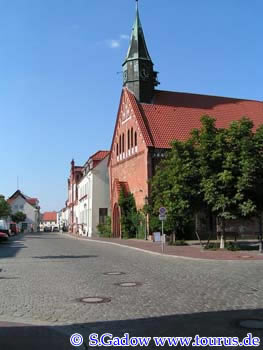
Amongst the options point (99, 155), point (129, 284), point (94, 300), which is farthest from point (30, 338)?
point (99, 155)

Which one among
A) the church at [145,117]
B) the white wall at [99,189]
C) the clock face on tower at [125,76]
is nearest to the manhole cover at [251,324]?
the church at [145,117]

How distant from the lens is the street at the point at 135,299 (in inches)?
328

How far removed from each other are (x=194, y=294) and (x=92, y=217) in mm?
52644

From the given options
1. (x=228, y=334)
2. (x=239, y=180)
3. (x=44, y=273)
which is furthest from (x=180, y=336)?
(x=239, y=180)

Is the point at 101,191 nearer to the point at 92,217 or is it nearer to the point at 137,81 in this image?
the point at 92,217

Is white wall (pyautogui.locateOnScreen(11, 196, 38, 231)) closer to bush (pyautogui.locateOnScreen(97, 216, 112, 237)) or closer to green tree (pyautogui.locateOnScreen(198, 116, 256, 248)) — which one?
bush (pyautogui.locateOnScreen(97, 216, 112, 237))

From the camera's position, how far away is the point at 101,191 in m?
64.6

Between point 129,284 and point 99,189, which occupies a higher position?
point 99,189

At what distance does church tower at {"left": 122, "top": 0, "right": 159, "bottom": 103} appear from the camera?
166ft

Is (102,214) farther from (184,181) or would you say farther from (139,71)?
(184,181)

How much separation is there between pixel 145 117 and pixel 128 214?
10.2 metres

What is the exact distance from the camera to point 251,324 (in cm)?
832

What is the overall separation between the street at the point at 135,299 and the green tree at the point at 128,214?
28.5 m

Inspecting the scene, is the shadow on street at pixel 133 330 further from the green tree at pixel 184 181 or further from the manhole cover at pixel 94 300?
the green tree at pixel 184 181
